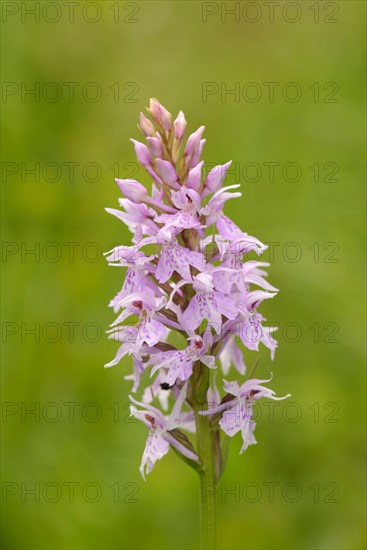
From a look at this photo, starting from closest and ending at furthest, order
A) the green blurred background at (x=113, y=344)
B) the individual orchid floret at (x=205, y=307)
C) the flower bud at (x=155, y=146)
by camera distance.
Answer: the individual orchid floret at (x=205, y=307) < the flower bud at (x=155, y=146) < the green blurred background at (x=113, y=344)

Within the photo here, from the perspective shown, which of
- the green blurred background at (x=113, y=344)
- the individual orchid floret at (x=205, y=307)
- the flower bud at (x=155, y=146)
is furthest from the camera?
the green blurred background at (x=113, y=344)

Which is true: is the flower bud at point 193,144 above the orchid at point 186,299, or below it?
above

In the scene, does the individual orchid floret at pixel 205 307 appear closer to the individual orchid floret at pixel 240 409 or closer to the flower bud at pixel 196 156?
the individual orchid floret at pixel 240 409

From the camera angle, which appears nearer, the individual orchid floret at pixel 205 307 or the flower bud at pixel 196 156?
the individual orchid floret at pixel 205 307

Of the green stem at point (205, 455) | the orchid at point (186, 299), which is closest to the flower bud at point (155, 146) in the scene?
the orchid at point (186, 299)

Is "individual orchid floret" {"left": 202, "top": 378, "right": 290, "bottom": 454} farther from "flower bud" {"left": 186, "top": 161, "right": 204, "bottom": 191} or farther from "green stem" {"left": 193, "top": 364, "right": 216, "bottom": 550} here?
"flower bud" {"left": 186, "top": 161, "right": 204, "bottom": 191}

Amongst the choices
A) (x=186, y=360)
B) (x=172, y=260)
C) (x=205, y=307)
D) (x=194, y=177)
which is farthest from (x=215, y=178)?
(x=186, y=360)

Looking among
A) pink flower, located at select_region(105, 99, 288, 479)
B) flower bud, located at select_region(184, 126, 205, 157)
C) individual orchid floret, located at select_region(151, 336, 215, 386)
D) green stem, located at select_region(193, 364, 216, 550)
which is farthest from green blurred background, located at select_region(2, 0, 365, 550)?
flower bud, located at select_region(184, 126, 205, 157)

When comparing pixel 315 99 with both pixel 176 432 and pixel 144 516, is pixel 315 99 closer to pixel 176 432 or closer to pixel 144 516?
pixel 144 516

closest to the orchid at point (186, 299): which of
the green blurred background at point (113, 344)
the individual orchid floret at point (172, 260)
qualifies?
the individual orchid floret at point (172, 260)

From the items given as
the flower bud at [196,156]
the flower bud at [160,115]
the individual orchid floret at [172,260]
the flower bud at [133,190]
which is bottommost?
the individual orchid floret at [172,260]
